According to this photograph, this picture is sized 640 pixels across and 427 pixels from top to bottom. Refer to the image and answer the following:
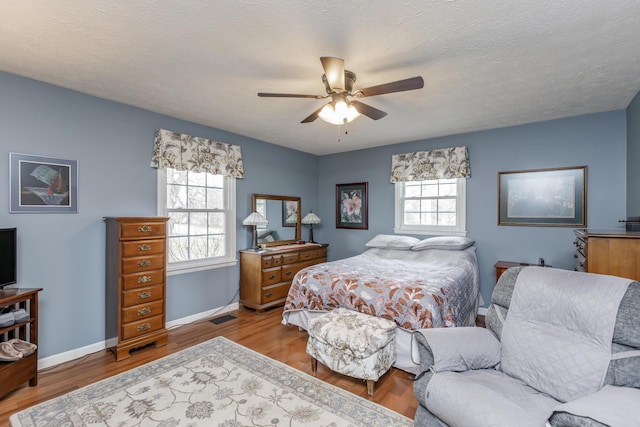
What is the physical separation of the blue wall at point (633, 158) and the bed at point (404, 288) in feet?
5.26

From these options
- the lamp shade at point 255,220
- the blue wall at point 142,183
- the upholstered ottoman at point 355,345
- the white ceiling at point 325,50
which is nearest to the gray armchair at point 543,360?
the upholstered ottoman at point 355,345

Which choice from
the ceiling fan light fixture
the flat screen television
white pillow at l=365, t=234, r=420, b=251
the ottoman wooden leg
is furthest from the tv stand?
white pillow at l=365, t=234, r=420, b=251

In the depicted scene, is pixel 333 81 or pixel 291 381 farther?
pixel 291 381

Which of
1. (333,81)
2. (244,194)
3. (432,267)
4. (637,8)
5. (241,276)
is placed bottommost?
(241,276)

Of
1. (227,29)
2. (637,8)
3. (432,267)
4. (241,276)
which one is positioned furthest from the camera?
(241,276)

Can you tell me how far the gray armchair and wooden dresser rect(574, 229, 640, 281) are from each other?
69cm

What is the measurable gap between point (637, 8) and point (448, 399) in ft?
7.79

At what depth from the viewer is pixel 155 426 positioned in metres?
1.94

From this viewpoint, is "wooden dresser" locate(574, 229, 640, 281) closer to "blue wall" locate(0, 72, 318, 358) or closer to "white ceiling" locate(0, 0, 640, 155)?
"white ceiling" locate(0, 0, 640, 155)

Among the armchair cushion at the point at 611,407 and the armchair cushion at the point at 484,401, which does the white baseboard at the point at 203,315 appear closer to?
the armchair cushion at the point at 484,401

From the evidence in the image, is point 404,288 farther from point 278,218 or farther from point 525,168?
point 278,218

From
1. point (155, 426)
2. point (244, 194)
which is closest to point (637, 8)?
point (155, 426)

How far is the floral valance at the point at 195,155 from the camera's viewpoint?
3.46 meters

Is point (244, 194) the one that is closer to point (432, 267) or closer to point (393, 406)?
point (432, 267)
